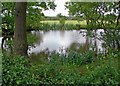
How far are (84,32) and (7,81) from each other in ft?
16.8

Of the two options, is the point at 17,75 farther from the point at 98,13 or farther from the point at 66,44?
the point at 66,44

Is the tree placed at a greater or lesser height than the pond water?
greater

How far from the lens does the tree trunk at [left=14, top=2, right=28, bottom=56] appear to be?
562cm

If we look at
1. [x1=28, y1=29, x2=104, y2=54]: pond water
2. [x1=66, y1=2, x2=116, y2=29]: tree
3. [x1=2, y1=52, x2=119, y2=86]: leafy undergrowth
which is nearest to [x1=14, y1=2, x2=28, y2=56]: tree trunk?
[x1=2, y1=52, x2=119, y2=86]: leafy undergrowth

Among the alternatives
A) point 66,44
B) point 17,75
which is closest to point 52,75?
point 17,75

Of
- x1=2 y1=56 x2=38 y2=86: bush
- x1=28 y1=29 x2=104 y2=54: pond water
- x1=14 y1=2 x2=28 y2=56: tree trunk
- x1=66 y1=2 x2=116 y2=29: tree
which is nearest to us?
x1=2 y1=56 x2=38 y2=86: bush

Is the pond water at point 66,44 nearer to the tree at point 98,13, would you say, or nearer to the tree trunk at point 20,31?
the tree at point 98,13

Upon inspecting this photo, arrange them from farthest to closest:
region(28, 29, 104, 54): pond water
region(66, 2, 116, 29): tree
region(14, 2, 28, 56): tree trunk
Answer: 1. region(28, 29, 104, 54): pond water
2. region(66, 2, 116, 29): tree
3. region(14, 2, 28, 56): tree trunk

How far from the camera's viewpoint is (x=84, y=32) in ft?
27.7

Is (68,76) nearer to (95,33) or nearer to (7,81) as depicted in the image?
(7,81)

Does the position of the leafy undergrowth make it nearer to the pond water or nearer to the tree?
the pond water

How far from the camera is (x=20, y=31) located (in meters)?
5.89

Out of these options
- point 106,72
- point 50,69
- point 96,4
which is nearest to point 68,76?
point 50,69

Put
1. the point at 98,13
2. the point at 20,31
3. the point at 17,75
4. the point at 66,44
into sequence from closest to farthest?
the point at 17,75 < the point at 20,31 < the point at 98,13 < the point at 66,44
